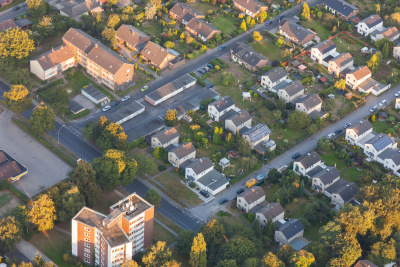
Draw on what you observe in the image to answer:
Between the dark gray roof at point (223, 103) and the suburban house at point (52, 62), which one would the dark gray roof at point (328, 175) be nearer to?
the dark gray roof at point (223, 103)

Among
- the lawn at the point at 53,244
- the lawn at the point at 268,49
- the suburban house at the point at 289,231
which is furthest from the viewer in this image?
the lawn at the point at 268,49

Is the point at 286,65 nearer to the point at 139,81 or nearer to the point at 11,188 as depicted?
the point at 139,81

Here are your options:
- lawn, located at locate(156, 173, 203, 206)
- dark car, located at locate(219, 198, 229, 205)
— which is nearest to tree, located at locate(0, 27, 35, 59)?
lawn, located at locate(156, 173, 203, 206)

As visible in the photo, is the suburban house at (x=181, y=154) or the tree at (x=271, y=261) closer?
the tree at (x=271, y=261)

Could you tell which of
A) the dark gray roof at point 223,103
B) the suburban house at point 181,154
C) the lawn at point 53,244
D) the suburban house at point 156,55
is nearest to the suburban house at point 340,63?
the dark gray roof at point 223,103

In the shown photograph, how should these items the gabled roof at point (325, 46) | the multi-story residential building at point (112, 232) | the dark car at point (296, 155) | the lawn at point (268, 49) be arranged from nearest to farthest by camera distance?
the multi-story residential building at point (112, 232) → the dark car at point (296, 155) → the gabled roof at point (325, 46) → the lawn at point (268, 49)

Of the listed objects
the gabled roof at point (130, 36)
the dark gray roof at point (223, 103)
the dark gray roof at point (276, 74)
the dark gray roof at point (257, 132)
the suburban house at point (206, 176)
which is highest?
the gabled roof at point (130, 36)

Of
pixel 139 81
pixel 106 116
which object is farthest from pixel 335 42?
pixel 106 116
